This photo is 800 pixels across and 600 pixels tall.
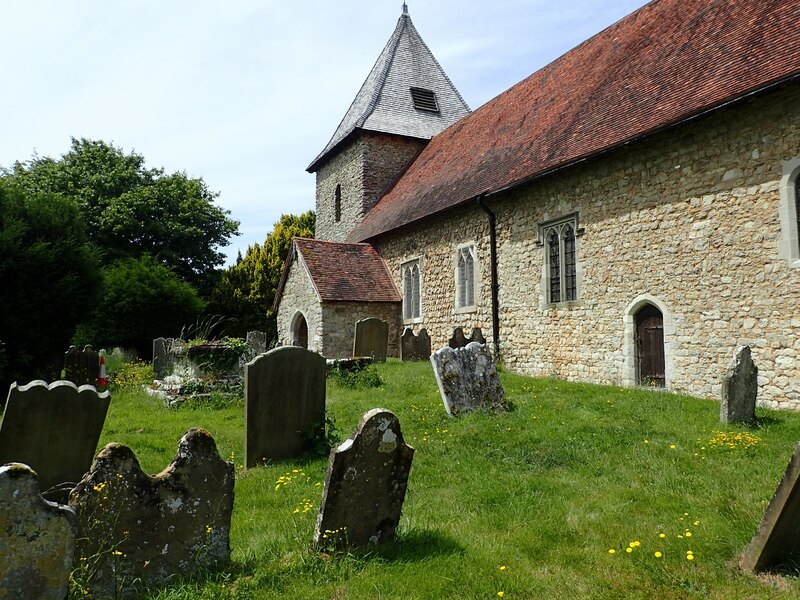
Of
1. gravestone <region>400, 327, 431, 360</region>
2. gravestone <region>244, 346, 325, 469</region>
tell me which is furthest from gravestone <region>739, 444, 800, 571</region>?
gravestone <region>400, 327, 431, 360</region>

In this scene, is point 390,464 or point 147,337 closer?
point 390,464

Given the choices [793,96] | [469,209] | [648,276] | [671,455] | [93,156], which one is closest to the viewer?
[671,455]

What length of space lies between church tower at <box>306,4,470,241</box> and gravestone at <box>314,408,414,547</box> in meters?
19.2

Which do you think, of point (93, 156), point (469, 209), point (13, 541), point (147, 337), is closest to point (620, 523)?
point (13, 541)

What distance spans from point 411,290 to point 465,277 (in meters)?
2.74

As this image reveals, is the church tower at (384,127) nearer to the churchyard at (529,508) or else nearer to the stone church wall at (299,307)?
the stone church wall at (299,307)

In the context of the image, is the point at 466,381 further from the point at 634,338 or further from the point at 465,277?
the point at 465,277

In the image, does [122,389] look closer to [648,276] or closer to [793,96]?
[648,276]

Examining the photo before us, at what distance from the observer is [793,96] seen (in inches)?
312

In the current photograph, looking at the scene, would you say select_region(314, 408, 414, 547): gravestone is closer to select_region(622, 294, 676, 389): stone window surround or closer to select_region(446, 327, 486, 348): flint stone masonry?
select_region(622, 294, 676, 389): stone window surround

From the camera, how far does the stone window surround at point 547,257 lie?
11320 millimetres

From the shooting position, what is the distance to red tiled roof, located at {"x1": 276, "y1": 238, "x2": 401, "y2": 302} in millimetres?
17188

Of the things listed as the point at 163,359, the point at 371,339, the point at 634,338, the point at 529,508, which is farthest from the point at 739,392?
the point at 163,359

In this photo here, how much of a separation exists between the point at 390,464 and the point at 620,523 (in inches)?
65.6
